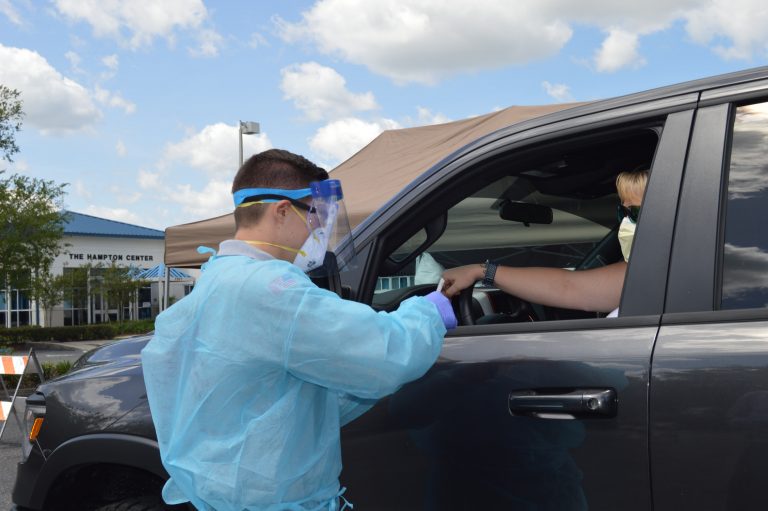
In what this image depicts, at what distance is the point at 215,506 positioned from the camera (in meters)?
1.64

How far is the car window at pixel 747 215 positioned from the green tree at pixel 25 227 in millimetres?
16936

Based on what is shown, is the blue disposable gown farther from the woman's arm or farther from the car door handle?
the woman's arm

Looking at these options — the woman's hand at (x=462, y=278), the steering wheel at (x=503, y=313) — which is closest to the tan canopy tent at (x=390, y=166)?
the steering wheel at (x=503, y=313)

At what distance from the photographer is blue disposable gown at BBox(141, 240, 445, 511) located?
1.52 metres

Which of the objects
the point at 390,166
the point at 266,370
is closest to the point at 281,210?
the point at 266,370

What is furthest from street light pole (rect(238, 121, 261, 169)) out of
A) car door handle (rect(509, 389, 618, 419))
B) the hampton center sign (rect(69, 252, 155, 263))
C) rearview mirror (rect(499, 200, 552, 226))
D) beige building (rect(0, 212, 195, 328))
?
the hampton center sign (rect(69, 252, 155, 263))

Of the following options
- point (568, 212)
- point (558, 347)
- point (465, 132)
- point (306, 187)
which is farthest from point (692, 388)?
point (465, 132)

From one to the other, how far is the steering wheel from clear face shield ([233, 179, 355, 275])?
571 mm

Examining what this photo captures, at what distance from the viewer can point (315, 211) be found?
1840 millimetres

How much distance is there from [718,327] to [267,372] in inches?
36.6

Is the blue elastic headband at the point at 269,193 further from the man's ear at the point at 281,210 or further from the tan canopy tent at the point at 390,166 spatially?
the tan canopy tent at the point at 390,166

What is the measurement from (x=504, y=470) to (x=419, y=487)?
245 mm

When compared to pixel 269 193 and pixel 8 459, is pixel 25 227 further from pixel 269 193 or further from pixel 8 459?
pixel 269 193

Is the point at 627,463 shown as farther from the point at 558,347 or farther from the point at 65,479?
the point at 65,479
